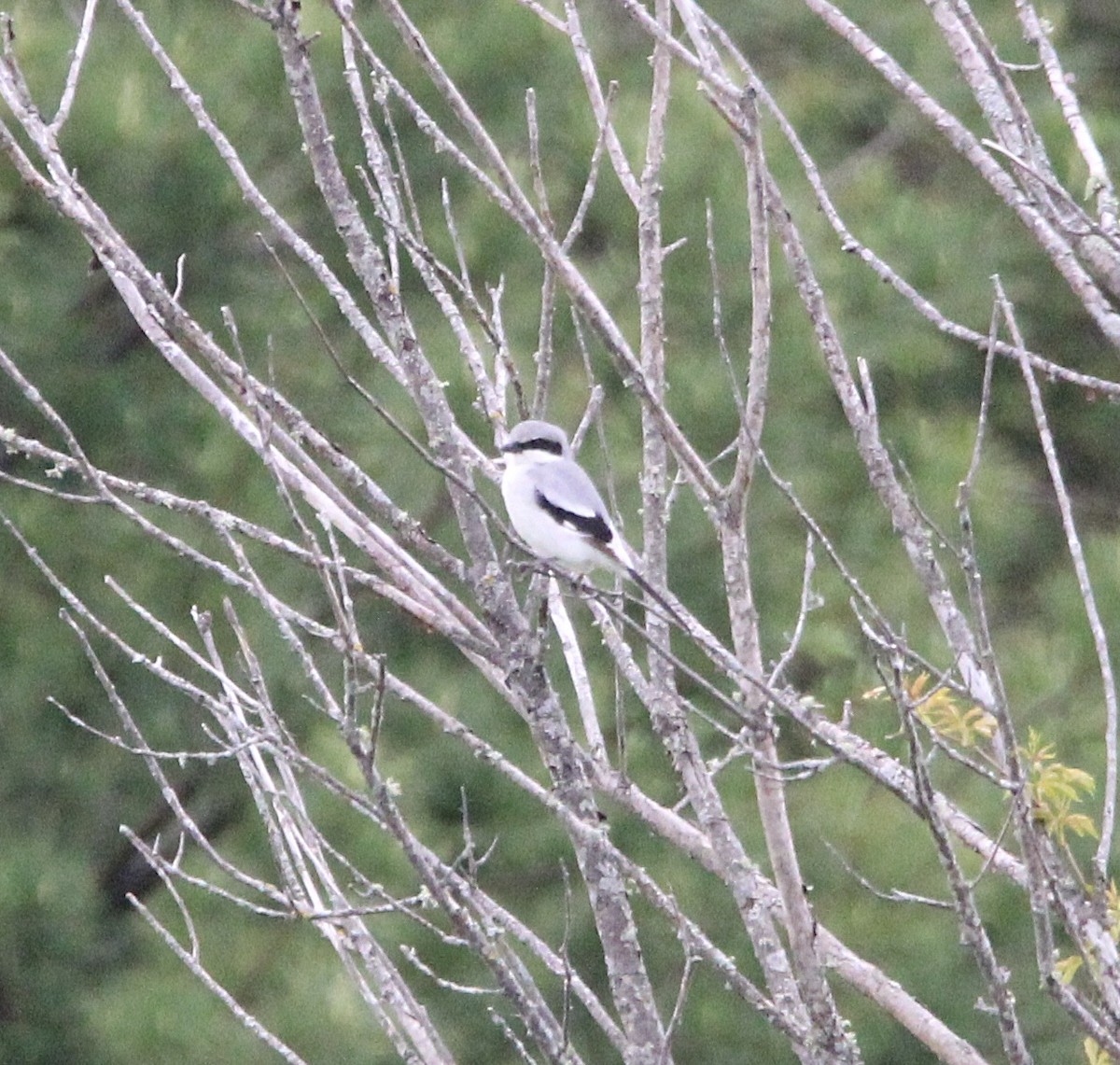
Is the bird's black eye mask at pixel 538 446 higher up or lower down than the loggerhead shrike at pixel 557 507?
higher up

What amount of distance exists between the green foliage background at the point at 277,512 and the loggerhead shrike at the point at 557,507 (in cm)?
46

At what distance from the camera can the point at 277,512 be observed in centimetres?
376

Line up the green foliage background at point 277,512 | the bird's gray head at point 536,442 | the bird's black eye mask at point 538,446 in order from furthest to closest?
the green foliage background at point 277,512 < the bird's black eye mask at point 538,446 < the bird's gray head at point 536,442

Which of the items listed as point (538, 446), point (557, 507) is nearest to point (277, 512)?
point (557, 507)

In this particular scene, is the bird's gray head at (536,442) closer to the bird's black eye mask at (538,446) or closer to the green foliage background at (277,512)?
the bird's black eye mask at (538,446)

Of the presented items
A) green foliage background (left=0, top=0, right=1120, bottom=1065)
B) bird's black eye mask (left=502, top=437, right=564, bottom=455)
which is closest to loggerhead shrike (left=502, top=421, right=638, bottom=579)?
bird's black eye mask (left=502, top=437, right=564, bottom=455)

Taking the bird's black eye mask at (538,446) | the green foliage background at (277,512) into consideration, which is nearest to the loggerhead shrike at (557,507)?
the bird's black eye mask at (538,446)

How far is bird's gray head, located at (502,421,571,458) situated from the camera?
9.36 ft

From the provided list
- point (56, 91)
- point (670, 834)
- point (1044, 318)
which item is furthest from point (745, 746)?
point (1044, 318)

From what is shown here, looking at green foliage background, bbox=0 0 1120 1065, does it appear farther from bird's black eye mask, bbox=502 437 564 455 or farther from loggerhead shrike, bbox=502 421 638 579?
bird's black eye mask, bbox=502 437 564 455

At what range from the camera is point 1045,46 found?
6.41 feet

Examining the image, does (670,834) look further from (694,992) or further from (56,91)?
(56,91)

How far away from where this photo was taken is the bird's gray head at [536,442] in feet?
9.36

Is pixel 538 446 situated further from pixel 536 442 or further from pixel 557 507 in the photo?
pixel 557 507
